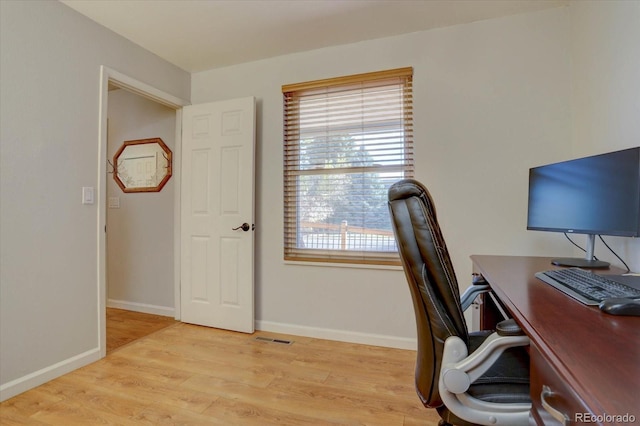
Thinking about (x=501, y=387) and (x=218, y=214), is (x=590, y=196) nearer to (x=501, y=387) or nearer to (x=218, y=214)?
(x=501, y=387)

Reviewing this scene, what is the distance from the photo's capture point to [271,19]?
7.21 feet

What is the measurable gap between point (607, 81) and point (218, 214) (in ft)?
9.28

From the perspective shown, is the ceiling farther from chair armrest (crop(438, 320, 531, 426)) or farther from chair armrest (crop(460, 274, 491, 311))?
chair armrest (crop(438, 320, 531, 426))

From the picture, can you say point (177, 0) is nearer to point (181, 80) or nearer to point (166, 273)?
point (181, 80)

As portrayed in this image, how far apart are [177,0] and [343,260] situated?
2.18 metres

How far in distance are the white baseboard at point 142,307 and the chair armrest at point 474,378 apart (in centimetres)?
296

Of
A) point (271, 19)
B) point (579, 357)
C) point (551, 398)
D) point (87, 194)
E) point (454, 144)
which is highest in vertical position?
point (271, 19)

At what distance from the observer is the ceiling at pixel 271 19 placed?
204cm

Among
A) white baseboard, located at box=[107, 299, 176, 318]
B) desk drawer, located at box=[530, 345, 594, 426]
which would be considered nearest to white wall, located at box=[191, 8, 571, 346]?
white baseboard, located at box=[107, 299, 176, 318]

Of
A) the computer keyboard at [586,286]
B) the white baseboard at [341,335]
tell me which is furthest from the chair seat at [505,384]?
the white baseboard at [341,335]

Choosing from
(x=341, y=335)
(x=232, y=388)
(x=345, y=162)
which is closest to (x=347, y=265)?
(x=341, y=335)

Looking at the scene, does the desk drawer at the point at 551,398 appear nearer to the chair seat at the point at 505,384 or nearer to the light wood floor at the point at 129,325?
the chair seat at the point at 505,384

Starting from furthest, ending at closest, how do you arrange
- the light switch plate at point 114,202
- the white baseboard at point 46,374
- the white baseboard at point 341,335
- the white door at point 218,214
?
the light switch plate at point 114,202
the white door at point 218,214
the white baseboard at point 341,335
the white baseboard at point 46,374

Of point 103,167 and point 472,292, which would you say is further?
point 103,167
